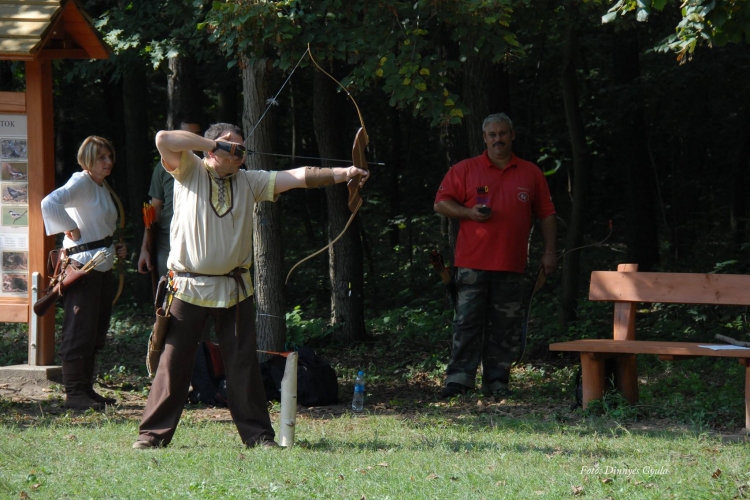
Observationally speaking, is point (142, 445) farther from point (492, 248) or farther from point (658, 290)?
point (658, 290)

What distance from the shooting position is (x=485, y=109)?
852cm

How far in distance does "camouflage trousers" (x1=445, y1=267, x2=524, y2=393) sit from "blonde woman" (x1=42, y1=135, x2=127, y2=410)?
2620 mm

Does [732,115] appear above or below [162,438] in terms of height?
above

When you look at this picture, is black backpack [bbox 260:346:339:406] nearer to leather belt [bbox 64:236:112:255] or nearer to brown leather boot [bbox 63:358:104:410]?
brown leather boot [bbox 63:358:104:410]

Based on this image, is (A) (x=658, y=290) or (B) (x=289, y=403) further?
(A) (x=658, y=290)

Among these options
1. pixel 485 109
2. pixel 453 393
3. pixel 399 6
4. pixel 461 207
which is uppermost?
pixel 399 6

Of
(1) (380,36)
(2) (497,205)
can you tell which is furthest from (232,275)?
(2) (497,205)

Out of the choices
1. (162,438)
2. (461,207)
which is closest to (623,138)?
(461,207)

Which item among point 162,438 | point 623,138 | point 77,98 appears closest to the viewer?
point 162,438

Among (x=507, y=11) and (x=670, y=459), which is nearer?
(x=670, y=459)

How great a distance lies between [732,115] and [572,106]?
19.8 feet

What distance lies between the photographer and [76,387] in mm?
6625

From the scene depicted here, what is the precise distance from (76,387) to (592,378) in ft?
11.9

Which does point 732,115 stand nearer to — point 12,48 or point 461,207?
point 461,207
